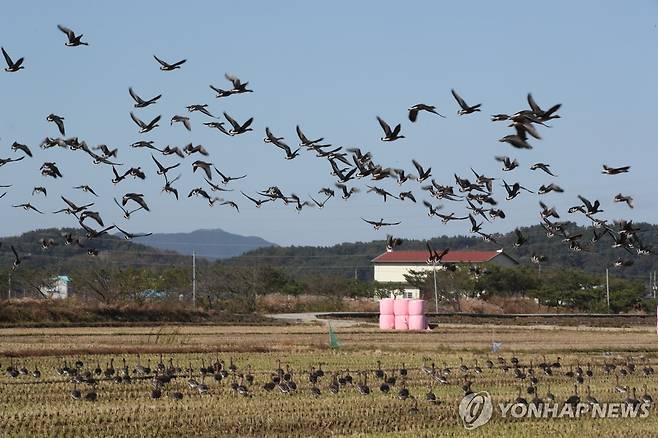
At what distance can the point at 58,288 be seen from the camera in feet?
454

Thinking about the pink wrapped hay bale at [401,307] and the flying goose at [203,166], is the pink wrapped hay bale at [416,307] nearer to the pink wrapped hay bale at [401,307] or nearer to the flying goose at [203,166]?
the pink wrapped hay bale at [401,307]

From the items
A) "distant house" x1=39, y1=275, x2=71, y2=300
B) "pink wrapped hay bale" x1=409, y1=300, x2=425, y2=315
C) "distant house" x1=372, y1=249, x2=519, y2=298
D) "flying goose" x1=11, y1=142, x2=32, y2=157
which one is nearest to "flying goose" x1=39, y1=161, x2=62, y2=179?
"flying goose" x1=11, y1=142, x2=32, y2=157

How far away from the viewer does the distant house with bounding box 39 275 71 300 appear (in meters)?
125

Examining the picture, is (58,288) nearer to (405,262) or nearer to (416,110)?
(405,262)

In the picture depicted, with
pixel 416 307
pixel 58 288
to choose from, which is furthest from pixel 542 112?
pixel 58 288

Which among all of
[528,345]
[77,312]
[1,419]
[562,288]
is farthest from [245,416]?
[562,288]

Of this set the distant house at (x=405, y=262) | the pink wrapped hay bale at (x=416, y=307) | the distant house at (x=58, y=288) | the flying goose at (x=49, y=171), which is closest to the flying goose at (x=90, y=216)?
the flying goose at (x=49, y=171)

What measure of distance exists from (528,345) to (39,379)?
91.6ft

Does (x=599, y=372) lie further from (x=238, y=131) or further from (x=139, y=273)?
(x=139, y=273)

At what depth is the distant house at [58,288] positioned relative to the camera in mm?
124750

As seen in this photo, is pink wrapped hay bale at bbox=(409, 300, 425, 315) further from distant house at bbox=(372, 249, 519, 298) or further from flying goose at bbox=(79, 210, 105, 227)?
distant house at bbox=(372, 249, 519, 298)

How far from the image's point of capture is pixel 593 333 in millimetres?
68438

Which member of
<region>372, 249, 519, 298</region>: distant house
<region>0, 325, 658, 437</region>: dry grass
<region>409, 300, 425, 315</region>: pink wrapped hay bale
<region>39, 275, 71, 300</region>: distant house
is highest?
<region>372, 249, 519, 298</region>: distant house

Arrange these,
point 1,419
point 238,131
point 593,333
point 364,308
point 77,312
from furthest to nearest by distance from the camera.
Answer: point 364,308 < point 77,312 < point 593,333 < point 238,131 < point 1,419
